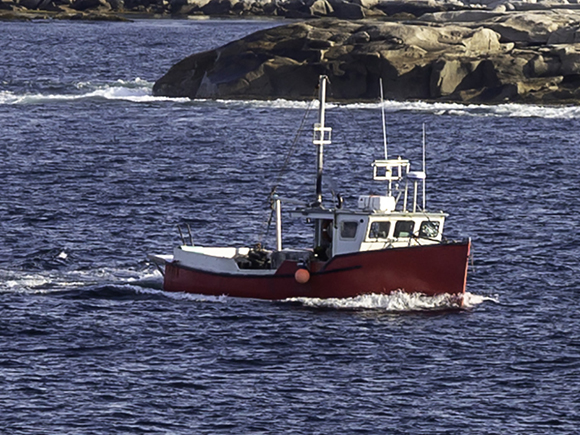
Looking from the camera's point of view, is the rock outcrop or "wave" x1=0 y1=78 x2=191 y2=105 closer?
the rock outcrop

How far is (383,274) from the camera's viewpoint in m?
52.1

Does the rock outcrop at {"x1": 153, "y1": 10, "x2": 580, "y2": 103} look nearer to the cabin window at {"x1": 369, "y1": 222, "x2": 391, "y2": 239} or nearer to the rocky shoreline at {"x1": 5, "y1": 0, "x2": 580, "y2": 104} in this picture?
the rocky shoreline at {"x1": 5, "y1": 0, "x2": 580, "y2": 104}

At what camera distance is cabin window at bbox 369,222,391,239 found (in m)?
53.0

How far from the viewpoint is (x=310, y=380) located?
145 feet

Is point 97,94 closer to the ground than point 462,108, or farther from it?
closer to the ground

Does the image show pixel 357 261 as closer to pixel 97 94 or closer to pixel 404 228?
pixel 404 228

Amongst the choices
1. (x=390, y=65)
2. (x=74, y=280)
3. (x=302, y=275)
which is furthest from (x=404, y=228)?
(x=390, y=65)

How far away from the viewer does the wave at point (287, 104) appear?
114m

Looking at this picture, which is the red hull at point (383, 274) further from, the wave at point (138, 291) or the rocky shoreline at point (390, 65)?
the rocky shoreline at point (390, 65)

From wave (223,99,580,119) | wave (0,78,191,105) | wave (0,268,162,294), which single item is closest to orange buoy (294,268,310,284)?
wave (0,268,162,294)

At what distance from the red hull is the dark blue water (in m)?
0.69

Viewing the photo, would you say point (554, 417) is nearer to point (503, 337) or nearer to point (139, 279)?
point (503, 337)

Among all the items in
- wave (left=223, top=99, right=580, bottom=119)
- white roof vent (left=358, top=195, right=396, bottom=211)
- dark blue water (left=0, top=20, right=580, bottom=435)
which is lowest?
dark blue water (left=0, top=20, right=580, bottom=435)

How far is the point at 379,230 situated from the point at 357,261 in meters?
1.87
